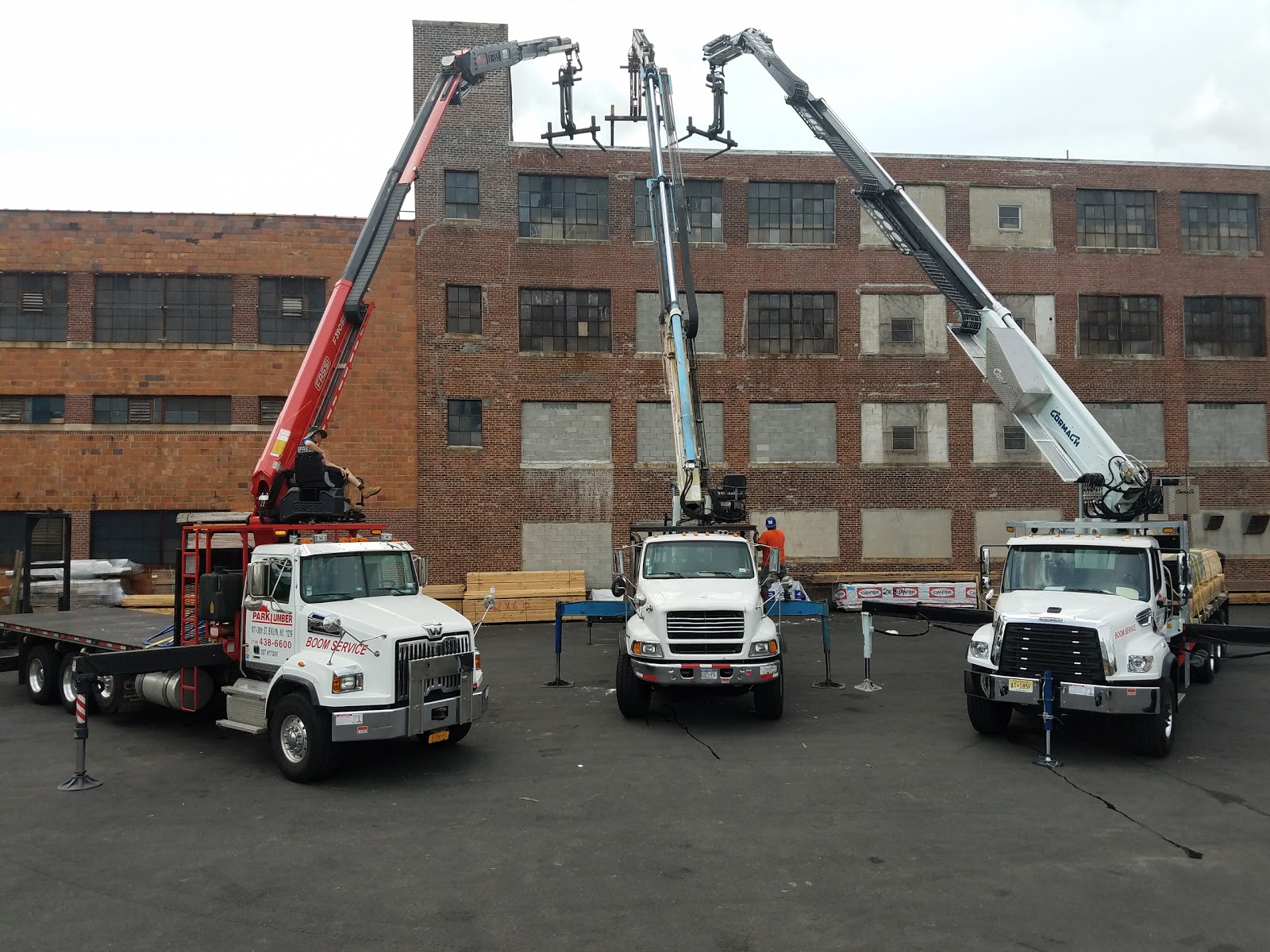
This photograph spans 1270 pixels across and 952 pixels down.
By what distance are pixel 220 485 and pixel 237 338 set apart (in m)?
4.51

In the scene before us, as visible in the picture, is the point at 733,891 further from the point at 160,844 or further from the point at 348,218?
the point at 348,218

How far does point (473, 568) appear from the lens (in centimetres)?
2897

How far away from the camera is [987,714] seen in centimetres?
1195

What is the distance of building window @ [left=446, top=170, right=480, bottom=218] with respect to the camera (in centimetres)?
2981

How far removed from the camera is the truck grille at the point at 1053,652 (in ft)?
35.1

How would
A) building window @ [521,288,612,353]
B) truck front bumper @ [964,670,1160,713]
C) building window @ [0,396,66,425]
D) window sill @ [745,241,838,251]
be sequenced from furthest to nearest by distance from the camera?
window sill @ [745,241,838,251]
building window @ [521,288,612,353]
building window @ [0,396,66,425]
truck front bumper @ [964,670,1160,713]

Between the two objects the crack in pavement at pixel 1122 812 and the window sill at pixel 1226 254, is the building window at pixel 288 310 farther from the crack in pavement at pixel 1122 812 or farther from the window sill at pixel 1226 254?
the window sill at pixel 1226 254

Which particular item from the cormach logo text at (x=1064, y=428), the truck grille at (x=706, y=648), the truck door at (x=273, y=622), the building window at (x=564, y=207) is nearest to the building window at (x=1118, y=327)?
the building window at (x=564, y=207)

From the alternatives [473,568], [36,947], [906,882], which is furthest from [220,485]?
[906,882]

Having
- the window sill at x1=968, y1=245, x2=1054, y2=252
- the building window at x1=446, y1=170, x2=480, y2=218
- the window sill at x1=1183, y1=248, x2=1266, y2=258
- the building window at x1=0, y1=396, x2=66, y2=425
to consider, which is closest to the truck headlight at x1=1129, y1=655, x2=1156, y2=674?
the window sill at x1=968, y1=245, x2=1054, y2=252

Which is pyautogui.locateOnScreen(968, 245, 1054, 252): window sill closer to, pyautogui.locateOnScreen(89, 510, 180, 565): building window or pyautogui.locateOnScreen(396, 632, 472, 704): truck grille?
pyautogui.locateOnScreen(396, 632, 472, 704): truck grille

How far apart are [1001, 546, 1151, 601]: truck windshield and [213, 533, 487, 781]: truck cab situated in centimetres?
731

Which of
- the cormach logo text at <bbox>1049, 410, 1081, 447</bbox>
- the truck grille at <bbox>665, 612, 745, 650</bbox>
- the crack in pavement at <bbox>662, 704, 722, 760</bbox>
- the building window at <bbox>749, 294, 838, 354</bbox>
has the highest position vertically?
the building window at <bbox>749, 294, 838, 354</bbox>

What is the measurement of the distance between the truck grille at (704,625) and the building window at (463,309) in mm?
19139
